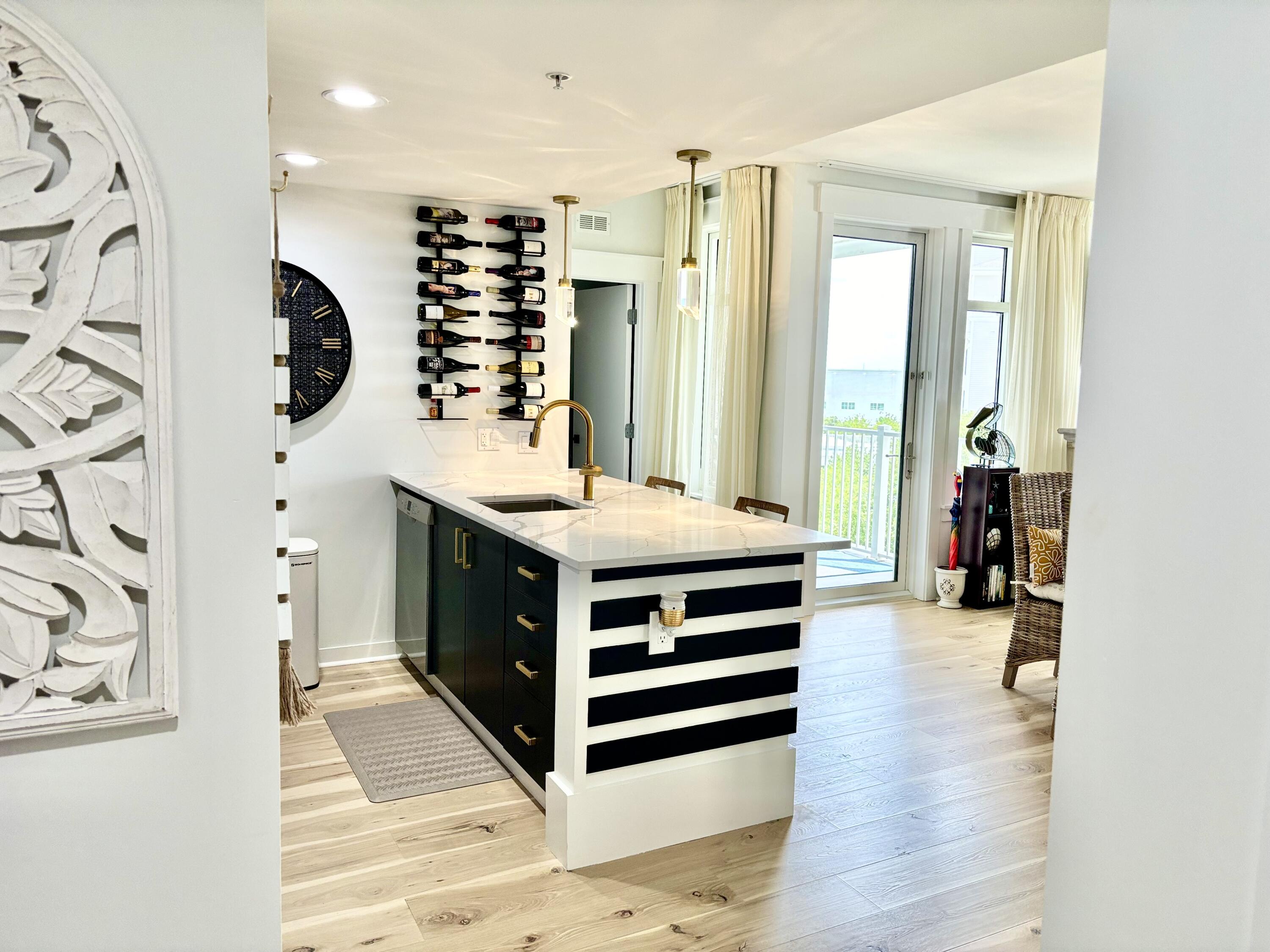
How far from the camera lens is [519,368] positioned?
4602 millimetres

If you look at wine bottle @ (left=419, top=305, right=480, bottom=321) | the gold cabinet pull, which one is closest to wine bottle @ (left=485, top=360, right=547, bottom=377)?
wine bottle @ (left=419, top=305, right=480, bottom=321)

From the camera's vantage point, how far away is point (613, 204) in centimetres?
585

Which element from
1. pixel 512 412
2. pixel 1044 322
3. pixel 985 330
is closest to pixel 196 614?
pixel 512 412

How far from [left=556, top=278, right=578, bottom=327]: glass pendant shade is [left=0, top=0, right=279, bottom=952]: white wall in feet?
8.77

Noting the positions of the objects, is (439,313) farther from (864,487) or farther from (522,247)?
(864,487)

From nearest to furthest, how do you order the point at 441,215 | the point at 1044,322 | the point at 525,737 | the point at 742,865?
the point at 742,865 → the point at 525,737 → the point at 441,215 → the point at 1044,322

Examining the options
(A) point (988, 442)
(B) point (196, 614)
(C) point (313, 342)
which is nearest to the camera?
(B) point (196, 614)

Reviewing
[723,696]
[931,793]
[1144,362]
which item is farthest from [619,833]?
[1144,362]

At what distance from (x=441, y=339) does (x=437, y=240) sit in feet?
1.56

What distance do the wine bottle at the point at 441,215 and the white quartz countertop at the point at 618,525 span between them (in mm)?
1242

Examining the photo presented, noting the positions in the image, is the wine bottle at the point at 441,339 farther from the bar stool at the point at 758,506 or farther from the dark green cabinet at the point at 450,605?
the bar stool at the point at 758,506

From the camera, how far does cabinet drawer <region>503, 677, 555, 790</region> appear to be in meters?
2.84

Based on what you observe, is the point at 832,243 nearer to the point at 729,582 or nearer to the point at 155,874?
the point at 729,582

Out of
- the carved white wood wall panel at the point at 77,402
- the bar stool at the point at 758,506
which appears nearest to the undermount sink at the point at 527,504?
the bar stool at the point at 758,506
